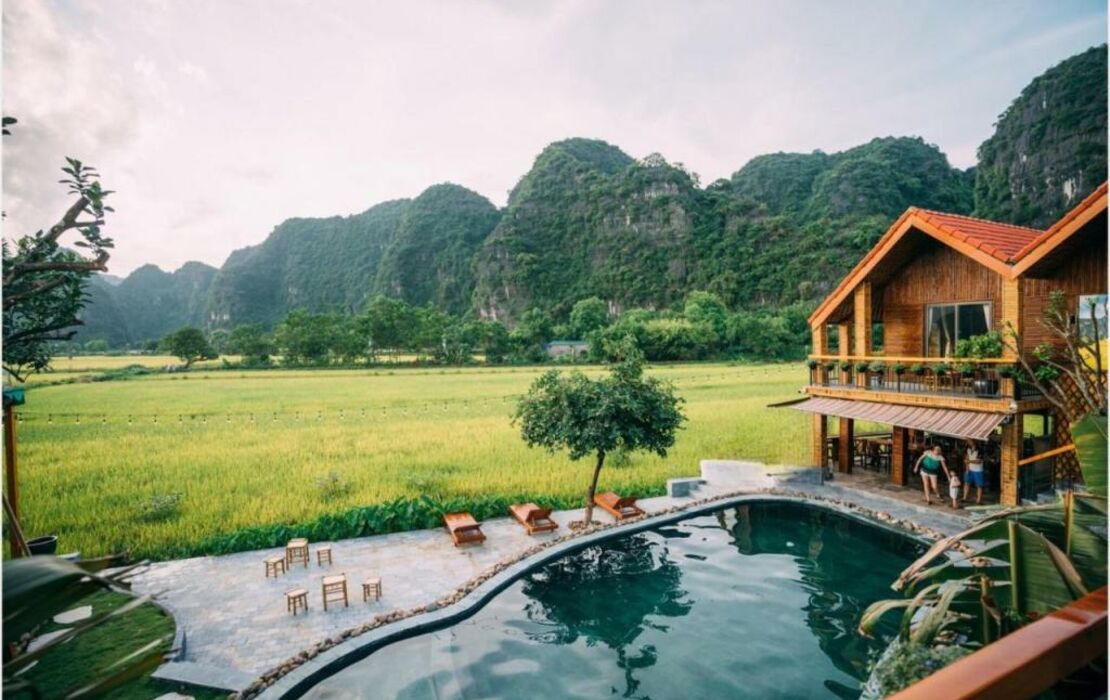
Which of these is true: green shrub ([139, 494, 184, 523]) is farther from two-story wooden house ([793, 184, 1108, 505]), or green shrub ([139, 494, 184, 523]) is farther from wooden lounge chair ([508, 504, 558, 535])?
two-story wooden house ([793, 184, 1108, 505])

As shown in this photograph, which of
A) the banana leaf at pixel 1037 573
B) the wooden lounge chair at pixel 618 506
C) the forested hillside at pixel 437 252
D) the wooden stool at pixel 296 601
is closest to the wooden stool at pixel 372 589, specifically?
the wooden stool at pixel 296 601

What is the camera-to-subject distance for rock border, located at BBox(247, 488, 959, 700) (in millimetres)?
5859

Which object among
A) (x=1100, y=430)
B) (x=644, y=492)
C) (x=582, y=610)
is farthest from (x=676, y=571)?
(x=1100, y=430)

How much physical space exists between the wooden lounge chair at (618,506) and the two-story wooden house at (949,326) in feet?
16.2

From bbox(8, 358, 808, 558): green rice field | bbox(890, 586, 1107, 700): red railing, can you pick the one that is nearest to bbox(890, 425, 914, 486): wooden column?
bbox(8, 358, 808, 558): green rice field

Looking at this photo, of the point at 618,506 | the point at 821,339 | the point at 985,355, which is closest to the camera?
the point at 985,355

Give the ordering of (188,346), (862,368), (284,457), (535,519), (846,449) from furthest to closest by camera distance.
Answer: (188,346), (284,457), (846,449), (862,368), (535,519)

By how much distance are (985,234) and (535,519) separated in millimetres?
10468

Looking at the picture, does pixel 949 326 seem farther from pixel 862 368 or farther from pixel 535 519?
pixel 535 519

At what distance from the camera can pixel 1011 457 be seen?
32.4 feet

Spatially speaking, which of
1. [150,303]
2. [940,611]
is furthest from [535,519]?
[150,303]

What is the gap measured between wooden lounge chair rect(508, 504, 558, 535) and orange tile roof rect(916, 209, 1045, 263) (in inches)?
366

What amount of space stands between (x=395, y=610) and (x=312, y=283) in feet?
501

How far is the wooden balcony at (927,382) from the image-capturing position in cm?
988
